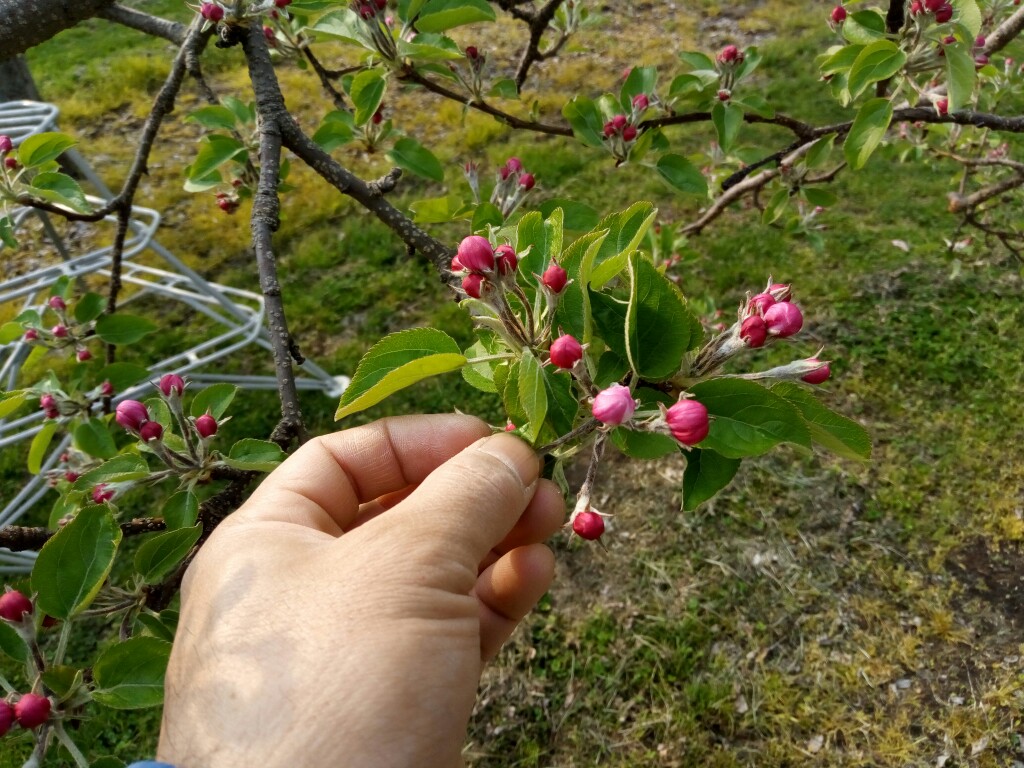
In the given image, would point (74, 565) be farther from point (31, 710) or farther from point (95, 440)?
point (95, 440)

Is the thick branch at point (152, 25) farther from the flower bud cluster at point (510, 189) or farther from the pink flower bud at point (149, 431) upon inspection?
the pink flower bud at point (149, 431)

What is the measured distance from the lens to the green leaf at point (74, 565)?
3.97ft

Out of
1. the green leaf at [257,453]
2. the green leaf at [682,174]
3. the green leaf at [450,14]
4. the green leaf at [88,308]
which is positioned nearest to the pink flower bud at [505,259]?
the green leaf at [257,453]

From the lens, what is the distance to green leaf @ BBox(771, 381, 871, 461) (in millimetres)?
1062

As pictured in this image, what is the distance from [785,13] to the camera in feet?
22.9

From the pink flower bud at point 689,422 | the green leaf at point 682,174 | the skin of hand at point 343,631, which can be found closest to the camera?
the pink flower bud at point 689,422

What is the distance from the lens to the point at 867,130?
1799 mm

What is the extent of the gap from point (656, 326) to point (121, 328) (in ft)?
6.87

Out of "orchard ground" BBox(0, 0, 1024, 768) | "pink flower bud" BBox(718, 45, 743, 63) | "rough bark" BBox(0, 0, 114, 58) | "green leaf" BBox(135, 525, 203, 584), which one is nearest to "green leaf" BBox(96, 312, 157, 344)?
"rough bark" BBox(0, 0, 114, 58)

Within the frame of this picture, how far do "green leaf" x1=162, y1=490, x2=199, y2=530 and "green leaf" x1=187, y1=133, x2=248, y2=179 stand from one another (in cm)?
104

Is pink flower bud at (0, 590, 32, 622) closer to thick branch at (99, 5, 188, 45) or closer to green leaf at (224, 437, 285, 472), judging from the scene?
green leaf at (224, 437, 285, 472)

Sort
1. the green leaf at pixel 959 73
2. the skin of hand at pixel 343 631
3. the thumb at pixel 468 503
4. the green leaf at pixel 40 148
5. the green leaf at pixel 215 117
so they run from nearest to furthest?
1. the skin of hand at pixel 343 631
2. the thumb at pixel 468 503
3. the green leaf at pixel 959 73
4. the green leaf at pixel 40 148
5. the green leaf at pixel 215 117

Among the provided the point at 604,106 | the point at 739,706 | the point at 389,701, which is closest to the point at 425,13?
the point at 604,106

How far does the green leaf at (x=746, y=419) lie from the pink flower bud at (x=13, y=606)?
4.08ft
